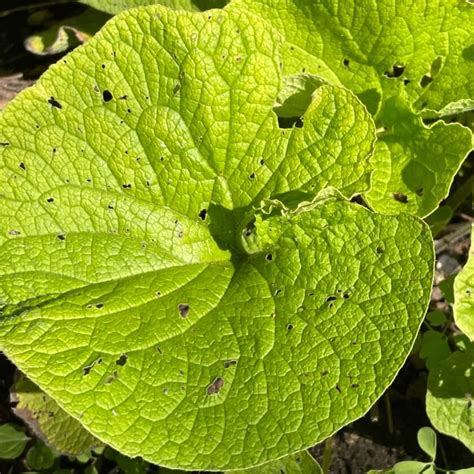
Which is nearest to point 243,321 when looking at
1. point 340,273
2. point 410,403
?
point 340,273

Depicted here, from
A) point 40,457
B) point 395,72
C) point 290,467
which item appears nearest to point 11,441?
point 40,457

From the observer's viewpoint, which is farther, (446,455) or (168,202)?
(446,455)

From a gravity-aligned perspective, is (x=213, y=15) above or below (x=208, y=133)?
above

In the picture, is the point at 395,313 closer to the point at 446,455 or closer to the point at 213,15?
the point at 213,15

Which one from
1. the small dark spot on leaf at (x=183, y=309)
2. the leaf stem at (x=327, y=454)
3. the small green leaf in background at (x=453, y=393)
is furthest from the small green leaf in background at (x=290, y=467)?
the small dark spot on leaf at (x=183, y=309)

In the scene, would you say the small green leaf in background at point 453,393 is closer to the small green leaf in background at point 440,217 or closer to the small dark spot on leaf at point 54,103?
the small green leaf in background at point 440,217

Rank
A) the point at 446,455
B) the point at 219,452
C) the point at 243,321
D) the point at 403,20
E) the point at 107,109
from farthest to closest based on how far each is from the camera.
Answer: the point at 446,455 < the point at 403,20 < the point at 107,109 < the point at 243,321 < the point at 219,452

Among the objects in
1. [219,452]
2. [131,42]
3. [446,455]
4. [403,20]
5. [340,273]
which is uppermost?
[131,42]
